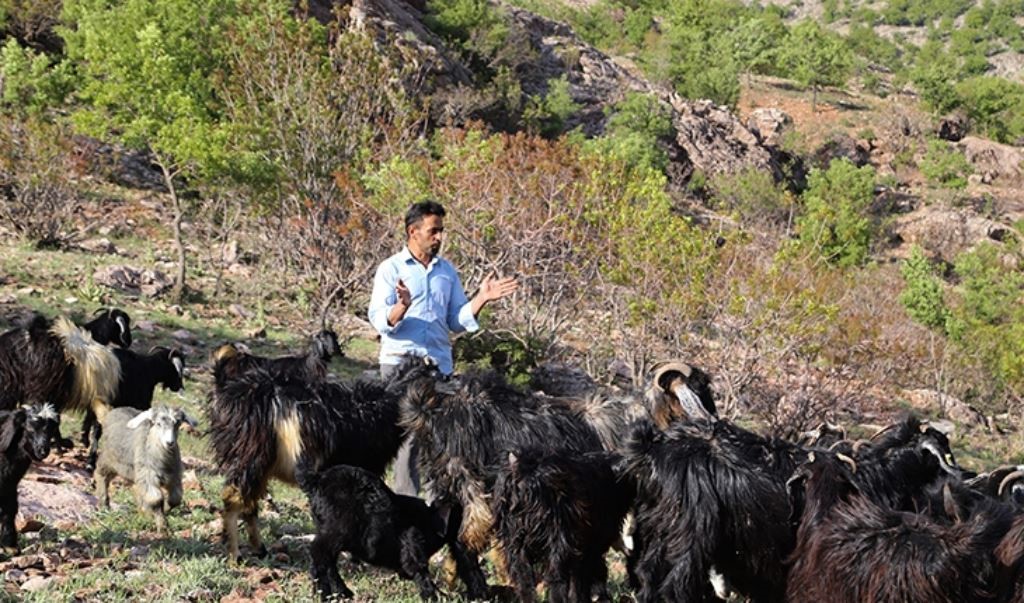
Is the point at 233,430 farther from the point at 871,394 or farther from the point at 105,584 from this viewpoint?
the point at 871,394

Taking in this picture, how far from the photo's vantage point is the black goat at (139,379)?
8457 mm

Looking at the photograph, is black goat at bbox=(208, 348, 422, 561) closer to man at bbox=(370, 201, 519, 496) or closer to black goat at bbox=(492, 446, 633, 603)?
man at bbox=(370, 201, 519, 496)

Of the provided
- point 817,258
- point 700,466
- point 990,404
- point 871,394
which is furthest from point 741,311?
point 990,404

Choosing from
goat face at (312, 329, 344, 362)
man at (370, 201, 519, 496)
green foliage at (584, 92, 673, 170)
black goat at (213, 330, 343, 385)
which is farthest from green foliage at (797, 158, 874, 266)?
man at (370, 201, 519, 496)

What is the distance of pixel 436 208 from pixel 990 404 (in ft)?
73.3

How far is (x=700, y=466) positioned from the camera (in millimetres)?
4793

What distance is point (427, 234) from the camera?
20.7 feet

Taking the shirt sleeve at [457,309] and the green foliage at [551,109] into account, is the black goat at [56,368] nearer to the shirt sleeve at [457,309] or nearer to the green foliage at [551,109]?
the shirt sleeve at [457,309]

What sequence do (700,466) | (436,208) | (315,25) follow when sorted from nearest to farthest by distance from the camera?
(700,466) < (436,208) < (315,25)

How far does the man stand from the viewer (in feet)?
20.5

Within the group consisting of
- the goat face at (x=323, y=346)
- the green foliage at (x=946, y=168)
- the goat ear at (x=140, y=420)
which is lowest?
the green foliage at (x=946, y=168)

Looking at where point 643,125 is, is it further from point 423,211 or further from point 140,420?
point 140,420

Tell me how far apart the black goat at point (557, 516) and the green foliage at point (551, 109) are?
36147 mm

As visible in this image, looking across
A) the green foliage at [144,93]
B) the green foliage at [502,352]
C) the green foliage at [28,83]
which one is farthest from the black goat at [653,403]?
the green foliage at [28,83]
